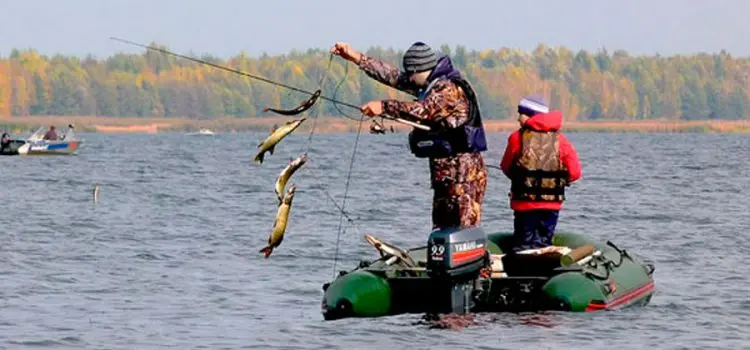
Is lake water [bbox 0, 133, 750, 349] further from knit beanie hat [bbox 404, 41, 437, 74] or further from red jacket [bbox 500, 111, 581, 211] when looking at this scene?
knit beanie hat [bbox 404, 41, 437, 74]

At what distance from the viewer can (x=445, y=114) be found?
45.9 ft

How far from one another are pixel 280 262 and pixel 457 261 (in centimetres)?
744

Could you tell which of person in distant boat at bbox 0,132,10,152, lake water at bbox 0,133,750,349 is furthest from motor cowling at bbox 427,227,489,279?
person in distant boat at bbox 0,132,10,152

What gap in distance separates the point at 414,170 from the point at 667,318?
39.2 meters

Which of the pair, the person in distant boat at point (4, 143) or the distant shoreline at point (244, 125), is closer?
the person in distant boat at point (4, 143)

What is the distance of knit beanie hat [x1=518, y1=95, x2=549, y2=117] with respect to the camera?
1480 cm

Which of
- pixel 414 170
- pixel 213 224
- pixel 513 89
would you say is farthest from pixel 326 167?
pixel 513 89

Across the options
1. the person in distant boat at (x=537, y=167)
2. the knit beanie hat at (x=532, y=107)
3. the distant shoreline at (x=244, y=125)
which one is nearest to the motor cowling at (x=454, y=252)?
the person in distant boat at (x=537, y=167)

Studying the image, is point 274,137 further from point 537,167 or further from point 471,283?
point 537,167

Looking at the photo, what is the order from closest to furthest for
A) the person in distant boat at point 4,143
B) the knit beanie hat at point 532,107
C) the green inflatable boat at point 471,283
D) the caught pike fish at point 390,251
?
the green inflatable boat at point 471,283
the knit beanie hat at point 532,107
the caught pike fish at point 390,251
the person in distant boat at point 4,143

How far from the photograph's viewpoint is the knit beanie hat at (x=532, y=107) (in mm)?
14797

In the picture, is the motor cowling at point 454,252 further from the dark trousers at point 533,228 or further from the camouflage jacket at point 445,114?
the dark trousers at point 533,228

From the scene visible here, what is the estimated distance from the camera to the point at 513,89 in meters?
189

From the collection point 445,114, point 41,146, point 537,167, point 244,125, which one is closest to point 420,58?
point 445,114
